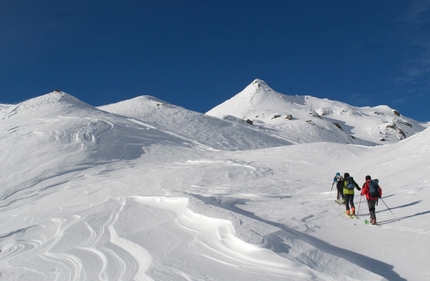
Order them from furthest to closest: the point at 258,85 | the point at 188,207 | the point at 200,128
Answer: the point at 258,85
the point at 200,128
the point at 188,207

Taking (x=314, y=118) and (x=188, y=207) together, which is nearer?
(x=188, y=207)

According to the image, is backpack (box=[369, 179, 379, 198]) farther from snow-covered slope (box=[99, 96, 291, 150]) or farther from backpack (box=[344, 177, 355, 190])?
snow-covered slope (box=[99, 96, 291, 150])

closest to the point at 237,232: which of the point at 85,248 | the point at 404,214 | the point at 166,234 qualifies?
the point at 166,234

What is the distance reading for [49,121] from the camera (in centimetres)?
3316

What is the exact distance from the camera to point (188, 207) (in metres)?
9.26

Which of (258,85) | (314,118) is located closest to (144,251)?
(314,118)

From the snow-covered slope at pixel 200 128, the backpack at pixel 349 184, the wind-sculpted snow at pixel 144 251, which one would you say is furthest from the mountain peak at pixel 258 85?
the wind-sculpted snow at pixel 144 251

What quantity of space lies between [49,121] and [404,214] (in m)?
32.8

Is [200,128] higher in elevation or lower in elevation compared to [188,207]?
higher

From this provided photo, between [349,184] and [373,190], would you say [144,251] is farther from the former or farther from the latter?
[349,184]

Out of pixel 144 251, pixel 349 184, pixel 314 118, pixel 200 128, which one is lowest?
pixel 144 251

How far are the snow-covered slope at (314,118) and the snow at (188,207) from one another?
2538 centimetres

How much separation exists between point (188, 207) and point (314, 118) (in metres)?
72.7

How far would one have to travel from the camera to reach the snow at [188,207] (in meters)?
6.00
